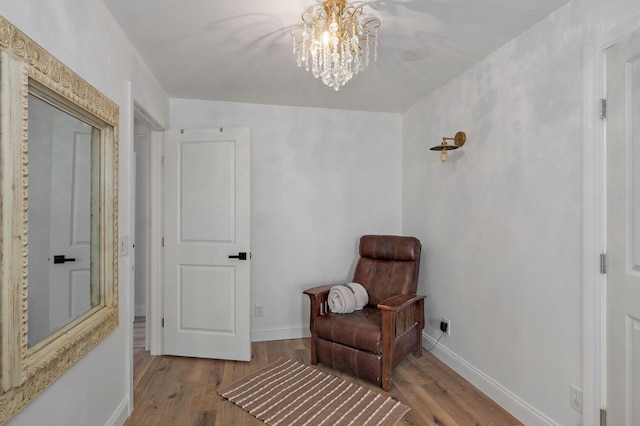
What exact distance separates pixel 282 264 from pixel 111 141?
2064 millimetres

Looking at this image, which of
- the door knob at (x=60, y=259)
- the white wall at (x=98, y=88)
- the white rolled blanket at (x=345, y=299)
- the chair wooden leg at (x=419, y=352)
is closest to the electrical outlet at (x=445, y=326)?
the chair wooden leg at (x=419, y=352)

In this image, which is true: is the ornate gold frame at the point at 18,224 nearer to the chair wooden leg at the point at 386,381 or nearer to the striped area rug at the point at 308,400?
the striped area rug at the point at 308,400

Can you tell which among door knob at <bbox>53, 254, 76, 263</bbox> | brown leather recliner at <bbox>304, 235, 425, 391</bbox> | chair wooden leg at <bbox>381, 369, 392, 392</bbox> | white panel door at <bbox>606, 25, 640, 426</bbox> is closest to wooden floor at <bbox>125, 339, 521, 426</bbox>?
chair wooden leg at <bbox>381, 369, 392, 392</bbox>

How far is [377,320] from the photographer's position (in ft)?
9.00

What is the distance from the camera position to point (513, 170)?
2.25 m

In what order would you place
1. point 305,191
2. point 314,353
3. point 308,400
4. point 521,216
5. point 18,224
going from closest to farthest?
point 18,224, point 521,216, point 308,400, point 314,353, point 305,191

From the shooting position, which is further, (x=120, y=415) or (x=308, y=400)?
(x=308, y=400)

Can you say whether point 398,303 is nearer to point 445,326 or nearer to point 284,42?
point 445,326

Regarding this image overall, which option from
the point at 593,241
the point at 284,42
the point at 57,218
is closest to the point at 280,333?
the point at 57,218

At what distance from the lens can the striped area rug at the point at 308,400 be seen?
2172mm

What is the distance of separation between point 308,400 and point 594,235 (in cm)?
192

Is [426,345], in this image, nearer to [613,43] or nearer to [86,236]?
[613,43]

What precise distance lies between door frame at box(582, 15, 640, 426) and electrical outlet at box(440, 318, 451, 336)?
3.98ft

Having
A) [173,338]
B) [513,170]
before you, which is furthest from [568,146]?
[173,338]
